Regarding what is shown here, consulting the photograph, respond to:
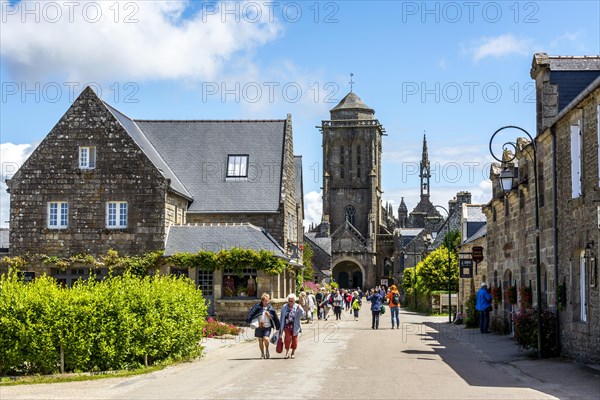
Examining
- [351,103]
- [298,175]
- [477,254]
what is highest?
[351,103]

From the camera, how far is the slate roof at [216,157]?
40.4 meters

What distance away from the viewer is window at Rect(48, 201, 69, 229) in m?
35.9

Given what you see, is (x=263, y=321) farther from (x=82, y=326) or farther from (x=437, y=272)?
(x=437, y=272)

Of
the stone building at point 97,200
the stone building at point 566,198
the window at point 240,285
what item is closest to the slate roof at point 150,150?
→ the stone building at point 97,200

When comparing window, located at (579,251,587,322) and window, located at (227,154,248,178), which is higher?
window, located at (227,154,248,178)

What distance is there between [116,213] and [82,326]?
64.3 feet

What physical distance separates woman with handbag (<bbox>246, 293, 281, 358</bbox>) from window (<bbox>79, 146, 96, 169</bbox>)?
60.3 ft

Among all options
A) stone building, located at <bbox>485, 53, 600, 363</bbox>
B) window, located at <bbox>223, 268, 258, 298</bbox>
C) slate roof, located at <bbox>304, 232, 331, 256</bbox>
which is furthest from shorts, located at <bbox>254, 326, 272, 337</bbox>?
slate roof, located at <bbox>304, 232, 331, 256</bbox>

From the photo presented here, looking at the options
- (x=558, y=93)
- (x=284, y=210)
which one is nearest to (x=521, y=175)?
(x=558, y=93)

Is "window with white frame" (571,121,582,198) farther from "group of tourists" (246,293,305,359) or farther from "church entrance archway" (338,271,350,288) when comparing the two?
"church entrance archway" (338,271,350,288)

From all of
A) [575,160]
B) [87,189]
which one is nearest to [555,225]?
[575,160]

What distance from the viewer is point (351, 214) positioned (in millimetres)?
111250

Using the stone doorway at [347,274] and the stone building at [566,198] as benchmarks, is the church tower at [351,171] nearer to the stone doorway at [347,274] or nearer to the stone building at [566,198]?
the stone doorway at [347,274]

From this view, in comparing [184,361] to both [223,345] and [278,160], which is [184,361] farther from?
[278,160]
